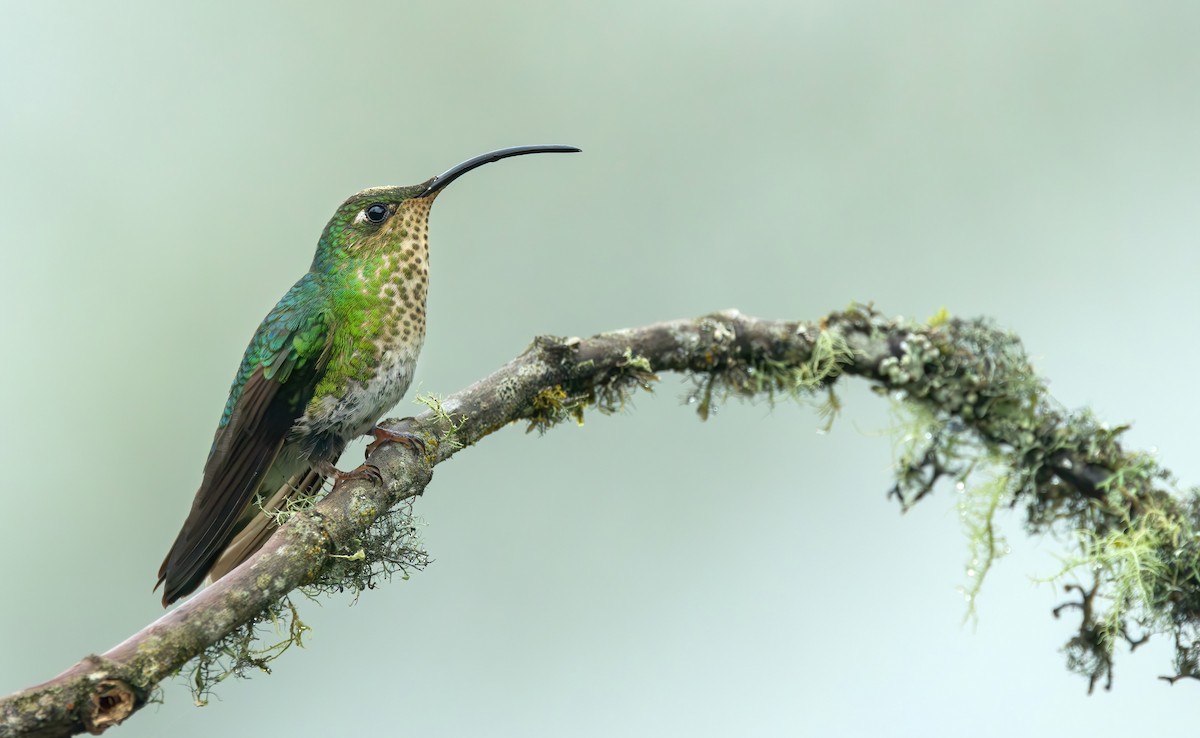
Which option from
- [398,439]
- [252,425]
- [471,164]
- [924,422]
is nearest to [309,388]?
[252,425]

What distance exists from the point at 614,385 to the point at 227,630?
4.41 feet

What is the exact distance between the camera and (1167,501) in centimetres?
271

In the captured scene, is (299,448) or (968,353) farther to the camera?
(968,353)

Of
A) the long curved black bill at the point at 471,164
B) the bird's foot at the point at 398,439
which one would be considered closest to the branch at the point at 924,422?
the bird's foot at the point at 398,439

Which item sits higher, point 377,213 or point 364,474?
point 377,213

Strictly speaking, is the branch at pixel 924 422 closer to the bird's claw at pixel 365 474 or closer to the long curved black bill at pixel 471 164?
the bird's claw at pixel 365 474

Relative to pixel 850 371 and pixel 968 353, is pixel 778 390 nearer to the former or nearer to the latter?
pixel 850 371

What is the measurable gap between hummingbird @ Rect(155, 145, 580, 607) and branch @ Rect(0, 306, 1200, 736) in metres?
0.18

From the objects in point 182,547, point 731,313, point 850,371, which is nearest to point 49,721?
point 182,547

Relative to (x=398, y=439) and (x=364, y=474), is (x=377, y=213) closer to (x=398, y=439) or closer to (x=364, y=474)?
(x=398, y=439)

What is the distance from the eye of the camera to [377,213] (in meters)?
2.78

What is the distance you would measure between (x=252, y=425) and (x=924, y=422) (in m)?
1.84

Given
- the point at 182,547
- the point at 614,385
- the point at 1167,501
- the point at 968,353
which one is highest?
the point at 968,353

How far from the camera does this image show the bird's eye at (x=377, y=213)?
2771mm
